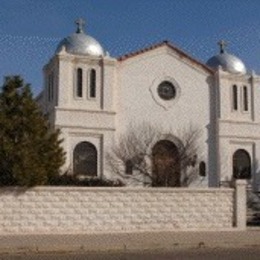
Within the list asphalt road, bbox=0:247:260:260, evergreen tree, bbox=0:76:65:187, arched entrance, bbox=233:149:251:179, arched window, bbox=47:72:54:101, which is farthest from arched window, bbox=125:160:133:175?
asphalt road, bbox=0:247:260:260

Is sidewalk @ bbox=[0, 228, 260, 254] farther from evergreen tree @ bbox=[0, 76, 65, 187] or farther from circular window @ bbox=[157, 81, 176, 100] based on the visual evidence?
circular window @ bbox=[157, 81, 176, 100]

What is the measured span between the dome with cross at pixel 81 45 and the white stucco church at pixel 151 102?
0.04 ft

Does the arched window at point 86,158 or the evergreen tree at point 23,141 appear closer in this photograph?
the evergreen tree at point 23,141

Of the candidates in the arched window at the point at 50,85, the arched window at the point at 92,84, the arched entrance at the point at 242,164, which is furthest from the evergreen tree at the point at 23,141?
the arched entrance at the point at 242,164

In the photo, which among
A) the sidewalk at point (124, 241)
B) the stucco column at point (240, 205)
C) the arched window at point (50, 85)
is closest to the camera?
the sidewalk at point (124, 241)

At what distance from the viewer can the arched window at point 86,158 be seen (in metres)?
33.9

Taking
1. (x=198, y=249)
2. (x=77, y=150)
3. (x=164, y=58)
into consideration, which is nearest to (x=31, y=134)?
(x=198, y=249)

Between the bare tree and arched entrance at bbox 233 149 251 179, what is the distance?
2.99 meters

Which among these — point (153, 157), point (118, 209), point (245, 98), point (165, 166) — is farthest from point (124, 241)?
point (245, 98)

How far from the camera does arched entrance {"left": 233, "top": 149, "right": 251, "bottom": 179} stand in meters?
37.6

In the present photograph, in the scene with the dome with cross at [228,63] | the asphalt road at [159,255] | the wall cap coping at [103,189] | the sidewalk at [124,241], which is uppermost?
the dome with cross at [228,63]

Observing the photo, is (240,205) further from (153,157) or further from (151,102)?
(151,102)

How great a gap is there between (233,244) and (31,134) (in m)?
7.49

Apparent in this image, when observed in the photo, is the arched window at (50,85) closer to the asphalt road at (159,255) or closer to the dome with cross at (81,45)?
the dome with cross at (81,45)
